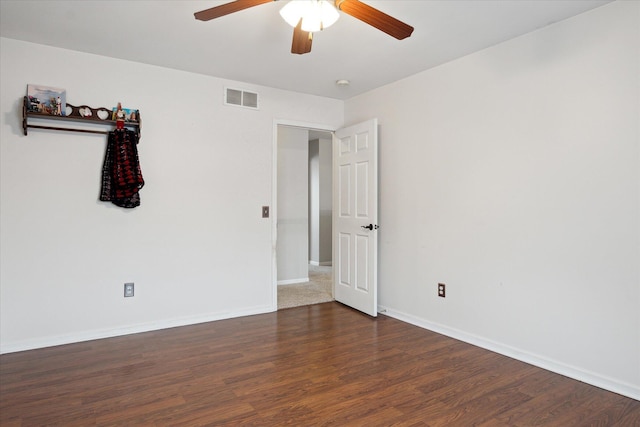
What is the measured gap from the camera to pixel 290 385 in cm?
242

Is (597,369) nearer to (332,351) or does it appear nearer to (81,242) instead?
(332,351)

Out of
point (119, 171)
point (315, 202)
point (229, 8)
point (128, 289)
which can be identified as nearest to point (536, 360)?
point (229, 8)

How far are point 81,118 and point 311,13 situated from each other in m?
2.26

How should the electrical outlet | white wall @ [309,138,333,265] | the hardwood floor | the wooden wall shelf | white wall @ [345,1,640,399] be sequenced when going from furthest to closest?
white wall @ [309,138,333,265]
the electrical outlet
the wooden wall shelf
white wall @ [345,1,640,399]
the hardwood floor

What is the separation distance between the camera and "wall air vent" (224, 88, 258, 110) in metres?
3.85

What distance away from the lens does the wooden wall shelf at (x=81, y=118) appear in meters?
2.92

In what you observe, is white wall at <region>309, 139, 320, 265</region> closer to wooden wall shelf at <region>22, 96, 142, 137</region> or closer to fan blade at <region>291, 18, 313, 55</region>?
wooden wall shelf at <region>22, 96, 142, 137</region>

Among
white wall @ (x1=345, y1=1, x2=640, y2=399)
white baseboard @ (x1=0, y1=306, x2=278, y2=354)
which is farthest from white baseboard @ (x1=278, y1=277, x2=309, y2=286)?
white wall @ (x1=345, y1=1, x2=640, y2=399)

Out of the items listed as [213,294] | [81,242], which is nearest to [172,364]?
[213,294]

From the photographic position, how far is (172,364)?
275 centimetres

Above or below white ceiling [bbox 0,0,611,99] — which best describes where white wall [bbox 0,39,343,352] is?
below

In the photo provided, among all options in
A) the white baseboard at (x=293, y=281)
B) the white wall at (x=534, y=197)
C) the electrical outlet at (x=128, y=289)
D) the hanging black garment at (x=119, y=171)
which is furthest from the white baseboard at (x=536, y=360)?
the hanging black garment at (x=119, y=171)

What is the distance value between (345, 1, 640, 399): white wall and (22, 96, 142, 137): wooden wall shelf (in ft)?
8.77

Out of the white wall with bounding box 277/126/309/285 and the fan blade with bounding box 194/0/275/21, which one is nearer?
the fan blade with bounding box 194/0/275/21
